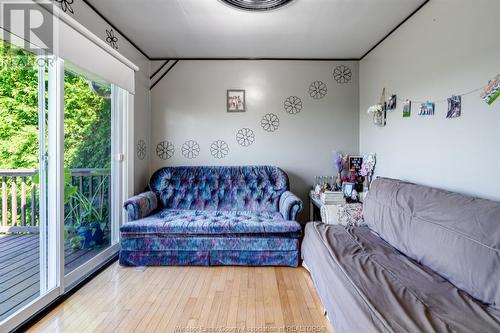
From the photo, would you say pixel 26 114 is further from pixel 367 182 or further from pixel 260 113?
pixel 367 182

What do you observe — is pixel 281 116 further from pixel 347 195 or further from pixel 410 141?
pixel 410 141

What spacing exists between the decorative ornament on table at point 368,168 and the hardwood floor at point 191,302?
1.37 m

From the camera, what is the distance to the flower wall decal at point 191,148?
3.49 metres

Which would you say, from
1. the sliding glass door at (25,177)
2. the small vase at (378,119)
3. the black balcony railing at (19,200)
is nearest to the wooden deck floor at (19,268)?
the sliding glass door at (25,177)

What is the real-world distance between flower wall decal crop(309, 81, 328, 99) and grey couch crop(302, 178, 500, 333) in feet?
6.06

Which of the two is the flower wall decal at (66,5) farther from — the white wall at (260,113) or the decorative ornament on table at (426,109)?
the decorative ornament on table at (426,109)

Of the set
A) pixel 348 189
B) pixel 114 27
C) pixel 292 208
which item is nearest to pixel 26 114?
pixel 114 27

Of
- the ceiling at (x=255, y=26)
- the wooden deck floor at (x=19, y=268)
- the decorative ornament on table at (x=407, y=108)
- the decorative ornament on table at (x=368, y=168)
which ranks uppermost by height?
the ceiling at (x=255, y=26)

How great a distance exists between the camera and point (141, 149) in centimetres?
330

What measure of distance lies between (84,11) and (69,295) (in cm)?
238

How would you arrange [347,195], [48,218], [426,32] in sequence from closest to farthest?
[48,218] < [426,32] < [347,195]

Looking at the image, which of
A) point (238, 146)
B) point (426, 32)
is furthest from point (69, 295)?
point (426, 32)

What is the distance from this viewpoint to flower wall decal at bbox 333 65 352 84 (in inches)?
137

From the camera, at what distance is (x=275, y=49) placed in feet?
10.4
